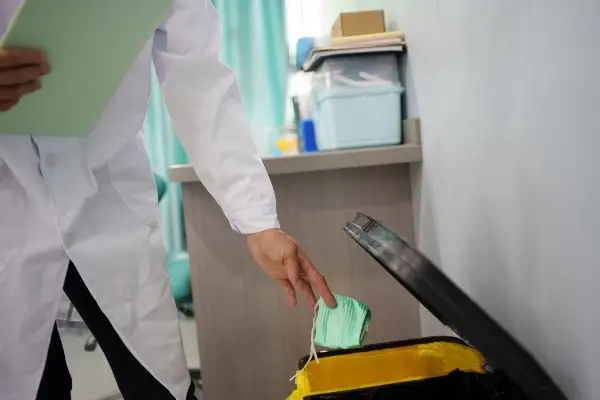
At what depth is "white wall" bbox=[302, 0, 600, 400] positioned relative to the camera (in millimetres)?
539

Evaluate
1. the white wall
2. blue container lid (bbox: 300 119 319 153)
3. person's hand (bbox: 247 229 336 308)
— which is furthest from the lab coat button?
blue container lid (bbox: 300 119 319 153)

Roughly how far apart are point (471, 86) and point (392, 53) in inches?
19.2

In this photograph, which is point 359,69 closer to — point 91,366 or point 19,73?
point 19,73

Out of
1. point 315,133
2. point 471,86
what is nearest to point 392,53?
point 315,133

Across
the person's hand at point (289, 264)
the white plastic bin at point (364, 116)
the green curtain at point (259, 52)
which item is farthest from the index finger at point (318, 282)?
the green curtain at point (259, 52)

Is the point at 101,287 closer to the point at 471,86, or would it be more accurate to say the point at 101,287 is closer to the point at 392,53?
the point at 471,86

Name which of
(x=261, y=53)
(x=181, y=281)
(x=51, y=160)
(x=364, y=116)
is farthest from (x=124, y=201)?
(x=261, y=53)

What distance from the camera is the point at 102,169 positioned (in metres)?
0.74

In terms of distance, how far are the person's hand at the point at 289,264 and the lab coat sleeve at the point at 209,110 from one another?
33 mm

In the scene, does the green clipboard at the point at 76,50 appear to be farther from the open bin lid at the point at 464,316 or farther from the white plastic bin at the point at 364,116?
the white plastic bin at the point at 364,116

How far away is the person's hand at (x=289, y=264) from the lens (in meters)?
0.67

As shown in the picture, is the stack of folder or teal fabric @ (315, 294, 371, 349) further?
the stack of folder

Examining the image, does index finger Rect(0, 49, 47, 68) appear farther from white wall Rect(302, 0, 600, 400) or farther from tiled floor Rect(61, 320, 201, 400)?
tiled floor Rect(61, 320, 201, 400)

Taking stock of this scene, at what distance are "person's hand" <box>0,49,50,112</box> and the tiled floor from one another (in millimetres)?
1302
